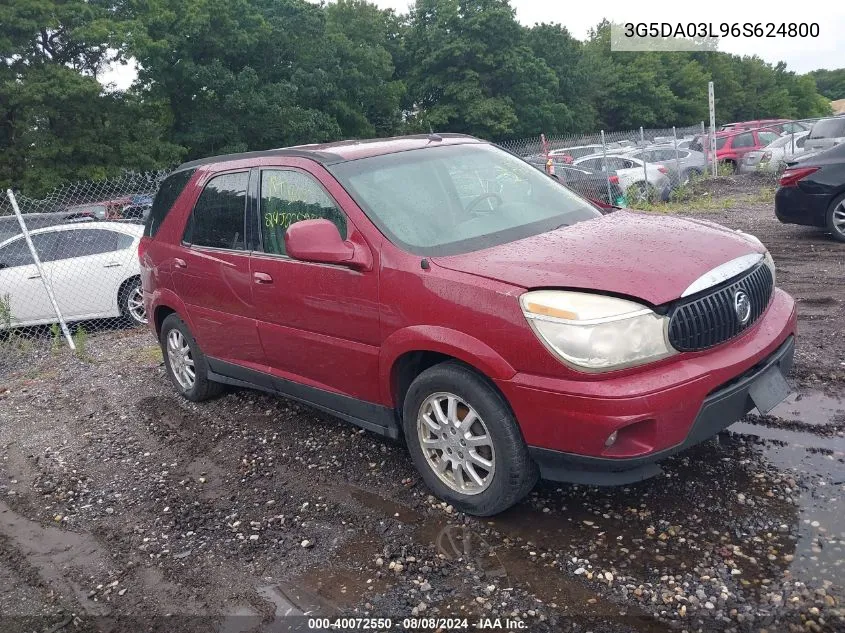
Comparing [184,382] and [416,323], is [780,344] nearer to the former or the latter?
[416,323]

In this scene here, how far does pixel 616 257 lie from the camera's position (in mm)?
3389

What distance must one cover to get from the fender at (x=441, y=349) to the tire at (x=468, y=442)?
0.39ft

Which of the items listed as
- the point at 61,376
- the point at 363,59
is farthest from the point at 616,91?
the point at 61,376

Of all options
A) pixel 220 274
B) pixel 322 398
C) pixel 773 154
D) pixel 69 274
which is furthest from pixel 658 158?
pixel 322 398

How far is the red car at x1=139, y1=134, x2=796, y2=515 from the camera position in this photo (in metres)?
3.10

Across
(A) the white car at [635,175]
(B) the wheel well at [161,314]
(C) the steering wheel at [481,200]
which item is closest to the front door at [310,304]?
(C) the steering wheel at [481,200]

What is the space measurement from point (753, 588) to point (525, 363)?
1262 mm

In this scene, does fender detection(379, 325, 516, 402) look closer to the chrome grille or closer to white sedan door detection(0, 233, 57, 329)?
the chrome grille

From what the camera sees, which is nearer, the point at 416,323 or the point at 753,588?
the point at 753,588

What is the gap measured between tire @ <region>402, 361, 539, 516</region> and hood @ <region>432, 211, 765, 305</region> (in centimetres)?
54

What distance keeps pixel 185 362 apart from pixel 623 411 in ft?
12.9

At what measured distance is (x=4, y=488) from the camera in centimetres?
481

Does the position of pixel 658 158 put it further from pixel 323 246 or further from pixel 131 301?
pixel 323 246

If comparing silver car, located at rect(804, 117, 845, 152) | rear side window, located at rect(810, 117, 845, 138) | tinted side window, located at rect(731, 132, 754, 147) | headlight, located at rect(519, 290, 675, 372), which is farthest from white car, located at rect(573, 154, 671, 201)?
headlight, located at rect(519, 290, 675, 372)
